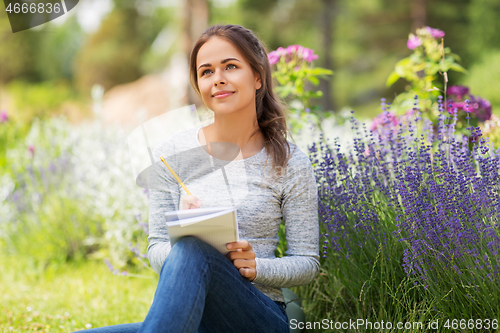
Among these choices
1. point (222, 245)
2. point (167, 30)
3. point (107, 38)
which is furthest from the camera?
point (167, 30)

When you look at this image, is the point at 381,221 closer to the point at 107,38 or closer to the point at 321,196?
the point at 321,196

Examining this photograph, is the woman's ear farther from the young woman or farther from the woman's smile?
the woman's smile

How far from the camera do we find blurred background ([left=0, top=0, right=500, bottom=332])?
2.94 metres

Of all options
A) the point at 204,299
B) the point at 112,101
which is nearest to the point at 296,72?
the point at 204,299

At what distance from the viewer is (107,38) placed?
1975cm

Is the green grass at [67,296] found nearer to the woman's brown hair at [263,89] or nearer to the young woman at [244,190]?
the young woman at [244,190]

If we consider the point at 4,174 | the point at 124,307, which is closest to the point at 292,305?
the point at 124,307

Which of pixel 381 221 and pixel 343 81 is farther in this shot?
pixel 343 81

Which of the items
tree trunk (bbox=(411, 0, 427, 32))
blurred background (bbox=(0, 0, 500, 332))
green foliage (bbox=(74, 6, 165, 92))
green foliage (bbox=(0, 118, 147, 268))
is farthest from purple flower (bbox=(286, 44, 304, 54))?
green foliage (bbox=(74, 6, 165, 92))

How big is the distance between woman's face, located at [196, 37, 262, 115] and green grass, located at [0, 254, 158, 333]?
1355 millimetres

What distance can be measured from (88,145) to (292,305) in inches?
97.0

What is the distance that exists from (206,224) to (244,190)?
0.38 metres

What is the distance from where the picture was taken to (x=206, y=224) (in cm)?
138

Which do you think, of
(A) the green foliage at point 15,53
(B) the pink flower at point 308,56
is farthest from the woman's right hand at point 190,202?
(A) the green foliage at point 15,53
